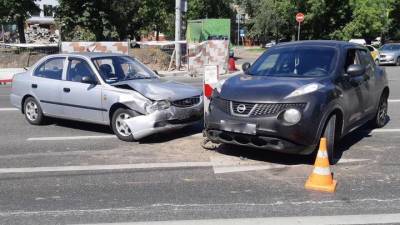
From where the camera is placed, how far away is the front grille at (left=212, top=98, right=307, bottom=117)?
6.47m

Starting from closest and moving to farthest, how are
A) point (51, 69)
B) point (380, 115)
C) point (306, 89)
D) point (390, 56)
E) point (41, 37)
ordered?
point (306, 89) < point (380, 115) < point (51, 69) < point (390, 56) < point (41, 37)

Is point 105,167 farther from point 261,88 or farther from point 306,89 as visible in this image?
point 306,89

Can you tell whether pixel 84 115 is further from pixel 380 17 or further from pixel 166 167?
pixel 380 17

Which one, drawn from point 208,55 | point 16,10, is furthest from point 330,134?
point 16,10

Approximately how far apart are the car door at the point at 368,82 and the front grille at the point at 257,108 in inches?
83.5

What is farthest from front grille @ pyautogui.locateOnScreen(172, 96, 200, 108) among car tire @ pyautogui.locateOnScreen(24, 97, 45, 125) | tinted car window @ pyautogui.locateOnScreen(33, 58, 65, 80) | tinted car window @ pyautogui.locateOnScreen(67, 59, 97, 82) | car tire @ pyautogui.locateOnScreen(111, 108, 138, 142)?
car tire @ pyautogui.locateOnScreen(24, 97, 45, 125)

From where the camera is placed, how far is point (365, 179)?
6.19 meters

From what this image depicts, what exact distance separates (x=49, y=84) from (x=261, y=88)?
462 centimetres

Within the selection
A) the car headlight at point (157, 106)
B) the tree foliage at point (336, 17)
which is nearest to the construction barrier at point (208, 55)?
the car headlight at point (157, 106)

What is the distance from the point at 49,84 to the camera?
966cm

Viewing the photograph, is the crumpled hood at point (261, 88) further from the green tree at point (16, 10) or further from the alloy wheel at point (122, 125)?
the green tree at point (16, 10)

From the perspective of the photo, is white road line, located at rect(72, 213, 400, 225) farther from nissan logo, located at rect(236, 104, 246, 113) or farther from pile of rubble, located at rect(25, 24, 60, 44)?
pile of rubble, located at rect(25, 24, 60, 44)

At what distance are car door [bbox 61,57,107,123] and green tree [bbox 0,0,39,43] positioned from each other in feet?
94.5

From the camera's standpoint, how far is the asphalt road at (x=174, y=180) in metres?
5.10
